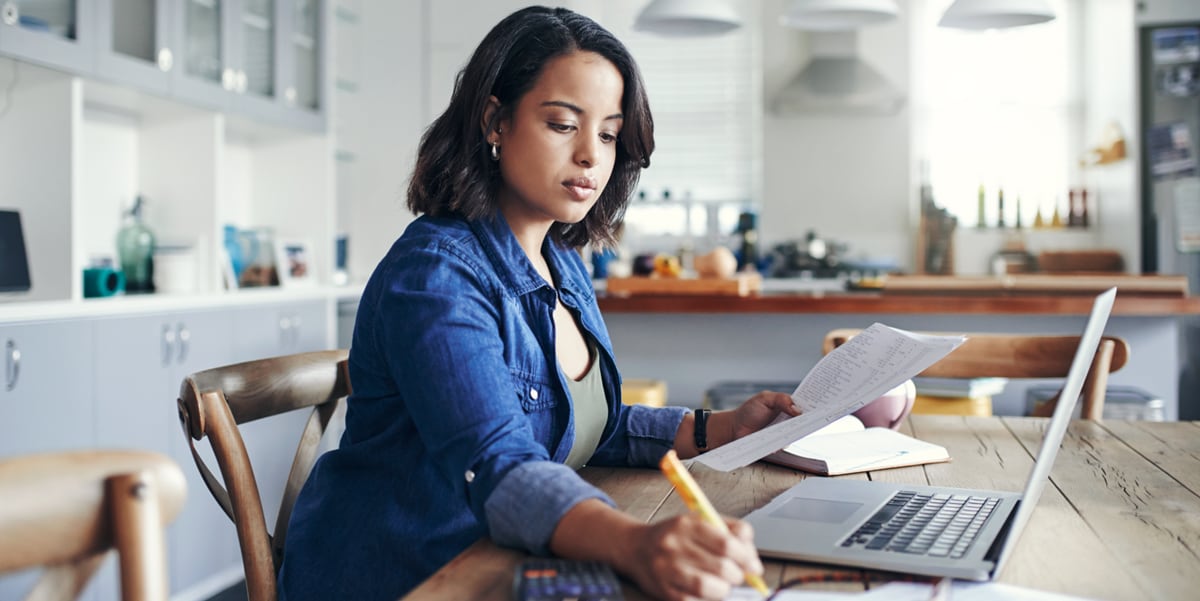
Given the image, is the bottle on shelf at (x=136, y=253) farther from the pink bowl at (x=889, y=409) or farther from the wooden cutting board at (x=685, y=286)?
the pink bowl at (x=889, y=409)

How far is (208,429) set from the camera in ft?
3.97

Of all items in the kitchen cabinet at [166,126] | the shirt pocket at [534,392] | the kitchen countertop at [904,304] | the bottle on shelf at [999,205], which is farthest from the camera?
the bottle on shelf at [999,205]

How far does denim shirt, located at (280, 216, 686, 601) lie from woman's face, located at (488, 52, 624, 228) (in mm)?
69

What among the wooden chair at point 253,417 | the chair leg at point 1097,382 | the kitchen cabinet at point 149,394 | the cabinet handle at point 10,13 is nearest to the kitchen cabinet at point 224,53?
the cabinet handle at point 10,13

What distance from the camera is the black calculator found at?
2.40 feet

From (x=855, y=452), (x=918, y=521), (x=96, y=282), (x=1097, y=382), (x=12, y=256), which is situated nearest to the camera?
(x=918, y=521)

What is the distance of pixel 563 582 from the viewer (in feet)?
2.44

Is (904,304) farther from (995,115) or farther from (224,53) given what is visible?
(995,115)

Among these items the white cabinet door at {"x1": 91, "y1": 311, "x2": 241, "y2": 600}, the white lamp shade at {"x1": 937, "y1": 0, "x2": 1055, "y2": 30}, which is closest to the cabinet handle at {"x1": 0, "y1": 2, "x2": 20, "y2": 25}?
the white cabinet door at {"x1": 91, "y1": 311, "x2": 241, "y2": 600}

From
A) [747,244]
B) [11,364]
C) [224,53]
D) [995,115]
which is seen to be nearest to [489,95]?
[11,364]

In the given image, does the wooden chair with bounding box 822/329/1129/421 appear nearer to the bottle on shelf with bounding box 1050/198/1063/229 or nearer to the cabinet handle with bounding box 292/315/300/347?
the cabinet handle with bounding box 292/315/300/347

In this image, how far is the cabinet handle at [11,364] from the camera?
2260mm

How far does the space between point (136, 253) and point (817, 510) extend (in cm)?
265

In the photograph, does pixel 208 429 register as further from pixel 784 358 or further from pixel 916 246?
pixel 916 246
